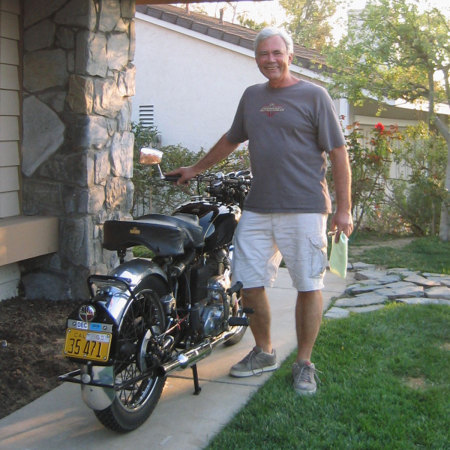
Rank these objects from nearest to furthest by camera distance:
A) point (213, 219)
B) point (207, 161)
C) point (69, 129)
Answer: point (213, 219) → point (207, 161) → point (69, 129)

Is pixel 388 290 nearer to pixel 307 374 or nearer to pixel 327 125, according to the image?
pixel 307 374

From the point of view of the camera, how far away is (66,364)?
4156 mm

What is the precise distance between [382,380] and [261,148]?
5.10ft

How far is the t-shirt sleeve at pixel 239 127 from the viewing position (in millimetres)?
4055

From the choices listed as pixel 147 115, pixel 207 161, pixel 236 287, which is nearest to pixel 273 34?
pixel 207 161

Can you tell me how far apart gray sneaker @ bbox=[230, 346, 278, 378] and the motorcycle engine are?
0.34m

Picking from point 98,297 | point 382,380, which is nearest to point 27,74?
point 98,297

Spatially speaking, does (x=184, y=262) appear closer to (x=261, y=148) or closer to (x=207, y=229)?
(x=207, y=229)

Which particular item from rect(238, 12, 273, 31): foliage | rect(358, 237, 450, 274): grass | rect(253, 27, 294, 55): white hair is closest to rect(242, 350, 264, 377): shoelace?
rect(253, 27, 294, 55): white hair

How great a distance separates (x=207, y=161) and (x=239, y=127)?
1.11 feet

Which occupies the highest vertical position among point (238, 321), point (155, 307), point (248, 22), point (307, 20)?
point (307, 20)

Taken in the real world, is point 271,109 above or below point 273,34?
below

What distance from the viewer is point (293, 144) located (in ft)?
12.4

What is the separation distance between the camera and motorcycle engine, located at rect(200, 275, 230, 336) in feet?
12.3
